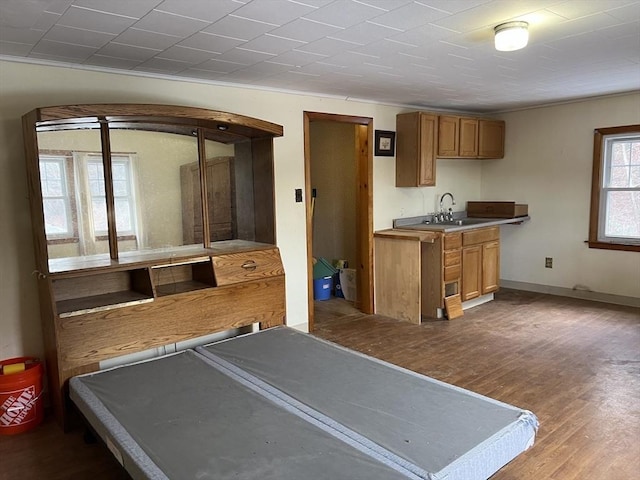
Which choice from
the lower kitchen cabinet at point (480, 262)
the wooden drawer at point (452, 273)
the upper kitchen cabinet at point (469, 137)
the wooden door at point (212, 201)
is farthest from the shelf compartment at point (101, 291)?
the upper kitchen cabinet at point (469, 137)

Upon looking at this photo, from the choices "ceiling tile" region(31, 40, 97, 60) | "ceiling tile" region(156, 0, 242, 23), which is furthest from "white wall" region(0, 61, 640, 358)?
"ceiling tile" region(156, 0, 242, 23)

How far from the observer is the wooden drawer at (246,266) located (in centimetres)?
307

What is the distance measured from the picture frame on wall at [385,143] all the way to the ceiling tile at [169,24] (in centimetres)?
269

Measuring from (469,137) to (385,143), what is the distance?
3.81 ft

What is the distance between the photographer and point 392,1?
2023mm

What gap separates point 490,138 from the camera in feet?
18.3

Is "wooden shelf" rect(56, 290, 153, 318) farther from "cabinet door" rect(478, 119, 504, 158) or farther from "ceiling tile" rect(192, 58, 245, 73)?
"cabinet door" rect(478, 119, 504, 158)

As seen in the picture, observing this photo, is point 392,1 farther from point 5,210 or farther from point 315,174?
point 315,174

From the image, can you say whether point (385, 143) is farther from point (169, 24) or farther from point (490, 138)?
point (169, 24)

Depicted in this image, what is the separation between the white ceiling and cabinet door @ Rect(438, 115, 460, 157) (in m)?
1.03

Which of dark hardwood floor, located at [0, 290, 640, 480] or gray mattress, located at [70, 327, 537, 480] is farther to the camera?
dark hardwood floor, located at [0, 290, 640, 480]

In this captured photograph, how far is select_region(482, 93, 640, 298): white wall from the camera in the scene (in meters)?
4.95

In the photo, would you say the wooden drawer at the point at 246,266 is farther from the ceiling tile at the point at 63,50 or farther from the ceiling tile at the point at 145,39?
the ceiling tile at the point at 63,50

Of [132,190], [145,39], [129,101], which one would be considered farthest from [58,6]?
[132,190]
